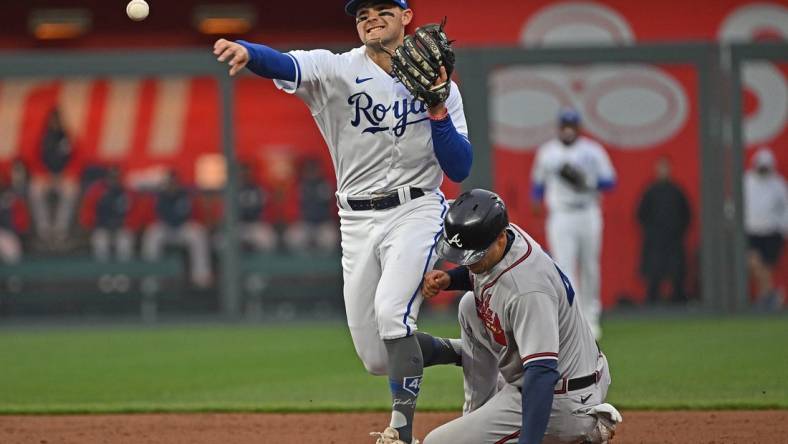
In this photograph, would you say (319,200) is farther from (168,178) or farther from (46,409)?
(46,409)

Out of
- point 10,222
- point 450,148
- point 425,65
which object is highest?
point 425,65

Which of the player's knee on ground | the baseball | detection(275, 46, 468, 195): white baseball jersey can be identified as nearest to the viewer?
the player's knee on ground

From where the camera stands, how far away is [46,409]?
7762 millimetres

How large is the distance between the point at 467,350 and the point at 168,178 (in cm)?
936

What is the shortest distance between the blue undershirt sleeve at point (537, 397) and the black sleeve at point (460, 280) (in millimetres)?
840

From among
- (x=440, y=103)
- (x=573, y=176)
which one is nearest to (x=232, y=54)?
(x=440, y=103)

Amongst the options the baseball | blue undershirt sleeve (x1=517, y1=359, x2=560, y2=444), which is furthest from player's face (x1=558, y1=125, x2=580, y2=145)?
Answer: blue undershirt sleeve (x1=517, y1=359, x2=560, y2=444)

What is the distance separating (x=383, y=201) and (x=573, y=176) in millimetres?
5600

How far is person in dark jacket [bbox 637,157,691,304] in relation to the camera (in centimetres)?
1371

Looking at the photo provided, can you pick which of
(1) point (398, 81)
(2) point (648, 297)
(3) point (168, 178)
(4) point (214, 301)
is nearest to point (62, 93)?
(3) point (168, 178)

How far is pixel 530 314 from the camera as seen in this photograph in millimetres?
4695

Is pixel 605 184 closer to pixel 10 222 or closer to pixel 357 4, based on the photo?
pixel 357 4

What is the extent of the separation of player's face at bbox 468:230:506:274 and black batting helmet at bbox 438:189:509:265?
1.1 inches

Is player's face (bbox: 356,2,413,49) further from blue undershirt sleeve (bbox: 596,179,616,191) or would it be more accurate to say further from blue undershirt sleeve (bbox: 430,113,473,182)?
blue undershirt sleeve (bbox: 596,179,616,191)
